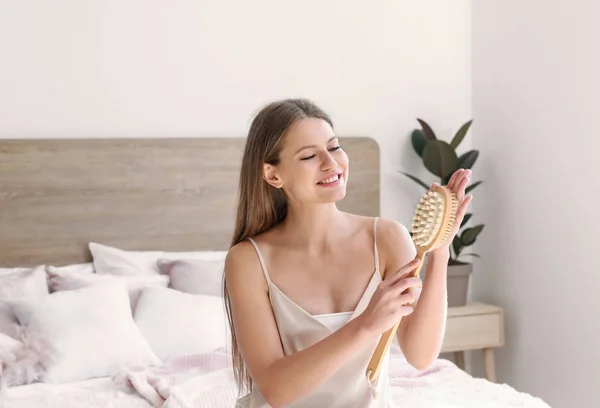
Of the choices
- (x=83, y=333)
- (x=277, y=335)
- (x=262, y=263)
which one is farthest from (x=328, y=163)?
(x=83, y=333)

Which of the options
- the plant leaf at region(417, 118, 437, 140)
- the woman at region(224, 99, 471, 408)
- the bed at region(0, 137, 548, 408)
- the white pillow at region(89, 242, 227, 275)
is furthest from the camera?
the plant leaf at region(417, 118, 437, 140)

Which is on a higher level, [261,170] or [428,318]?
[261,170]

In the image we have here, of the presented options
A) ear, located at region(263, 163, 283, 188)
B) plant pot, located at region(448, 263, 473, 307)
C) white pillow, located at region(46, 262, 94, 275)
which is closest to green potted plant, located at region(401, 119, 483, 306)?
plant pot, located at region(448, 263, 473, 307)

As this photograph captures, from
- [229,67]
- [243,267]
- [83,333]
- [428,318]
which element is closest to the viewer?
[428,318]

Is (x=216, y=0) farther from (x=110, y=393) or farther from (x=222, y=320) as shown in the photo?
(x=110, y=393)

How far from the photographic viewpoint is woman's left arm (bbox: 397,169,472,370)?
171 centimetres

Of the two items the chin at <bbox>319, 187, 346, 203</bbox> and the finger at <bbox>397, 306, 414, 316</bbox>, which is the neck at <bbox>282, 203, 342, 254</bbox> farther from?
the finger at <bbox>397, 306, 414, 316</bbox>

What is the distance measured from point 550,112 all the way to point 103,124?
6.31 feet

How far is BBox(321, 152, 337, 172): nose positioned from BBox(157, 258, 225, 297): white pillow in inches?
70.3

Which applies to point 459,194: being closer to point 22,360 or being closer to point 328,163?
point 328,163

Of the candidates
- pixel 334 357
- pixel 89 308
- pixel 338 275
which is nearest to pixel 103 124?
pixel 89 308

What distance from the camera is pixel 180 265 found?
364cm

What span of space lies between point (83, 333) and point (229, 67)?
4.75 feet

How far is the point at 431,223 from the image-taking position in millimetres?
1588
